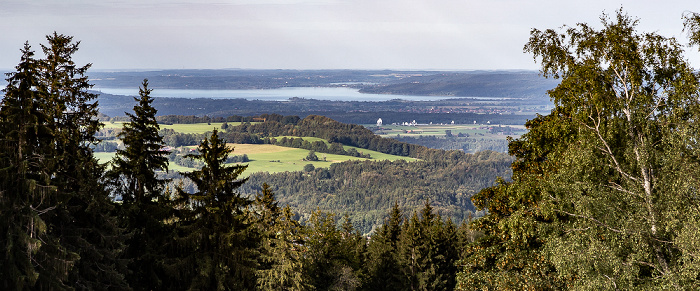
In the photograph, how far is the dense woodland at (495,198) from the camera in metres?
14.5

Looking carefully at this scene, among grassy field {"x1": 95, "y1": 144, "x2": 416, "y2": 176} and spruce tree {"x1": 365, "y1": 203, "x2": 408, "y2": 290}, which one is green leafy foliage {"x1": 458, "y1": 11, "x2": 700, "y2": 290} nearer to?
spruce tree {"x1": 365, "y1": 203, "x2": 408, "y2": 290}

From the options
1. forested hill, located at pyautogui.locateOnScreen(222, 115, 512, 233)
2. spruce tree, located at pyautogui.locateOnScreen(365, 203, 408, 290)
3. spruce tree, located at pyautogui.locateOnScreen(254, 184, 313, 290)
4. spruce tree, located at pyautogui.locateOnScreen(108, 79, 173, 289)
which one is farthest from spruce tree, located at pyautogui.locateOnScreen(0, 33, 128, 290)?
forested hill, located at pyautogui.locateOnScreen(222, 115, 512, 233)

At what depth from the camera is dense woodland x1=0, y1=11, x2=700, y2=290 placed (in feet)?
47.5

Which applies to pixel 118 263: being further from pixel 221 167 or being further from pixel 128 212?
pixel 221 167

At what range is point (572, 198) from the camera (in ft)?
53.2

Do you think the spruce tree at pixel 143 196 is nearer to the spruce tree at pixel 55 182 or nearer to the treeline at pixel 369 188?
the spruce tree at pixel 55 182

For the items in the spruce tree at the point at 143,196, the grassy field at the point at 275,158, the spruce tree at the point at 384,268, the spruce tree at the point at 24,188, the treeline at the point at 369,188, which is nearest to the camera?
the spruce tree at the point at 24,188

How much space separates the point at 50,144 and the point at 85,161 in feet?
3.96

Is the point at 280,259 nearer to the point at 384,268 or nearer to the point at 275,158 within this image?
the point at 384,268

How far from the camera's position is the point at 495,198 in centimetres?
2048

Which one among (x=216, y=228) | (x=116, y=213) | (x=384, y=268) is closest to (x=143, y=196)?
(x=116, y=213)

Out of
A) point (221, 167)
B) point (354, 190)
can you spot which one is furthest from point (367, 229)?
point (221, 167)

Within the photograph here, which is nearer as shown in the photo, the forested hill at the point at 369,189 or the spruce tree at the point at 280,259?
the spruce tree at the point at 280,259

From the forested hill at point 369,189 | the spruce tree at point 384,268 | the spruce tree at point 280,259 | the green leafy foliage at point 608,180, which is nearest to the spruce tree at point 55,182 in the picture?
the spruce tree at point 280,259
